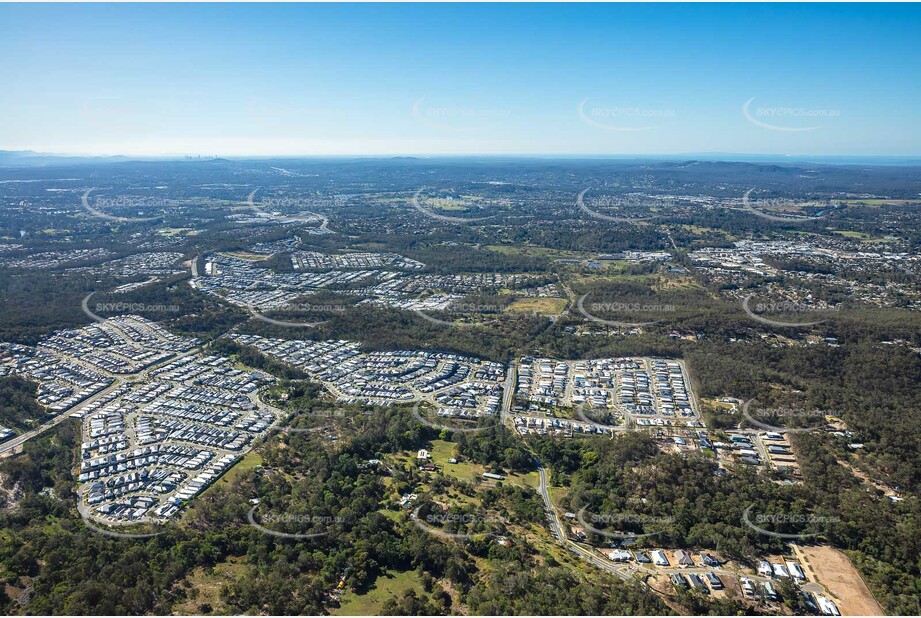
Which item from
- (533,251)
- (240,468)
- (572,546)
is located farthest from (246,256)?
(572,546)

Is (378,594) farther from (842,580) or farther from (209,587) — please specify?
(842,580)

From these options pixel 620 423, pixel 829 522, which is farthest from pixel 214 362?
pixel 829 522

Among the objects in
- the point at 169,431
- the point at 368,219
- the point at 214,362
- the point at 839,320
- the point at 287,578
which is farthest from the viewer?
the point at 368,219

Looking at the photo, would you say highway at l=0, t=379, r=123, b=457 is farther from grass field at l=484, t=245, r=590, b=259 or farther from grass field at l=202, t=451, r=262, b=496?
grass field at l=484, t=245, r=590, b=259

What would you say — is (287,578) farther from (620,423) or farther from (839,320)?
(839,320)

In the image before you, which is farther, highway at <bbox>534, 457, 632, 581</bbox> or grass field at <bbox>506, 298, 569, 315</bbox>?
grass field at <bbox>506, 298, 569, 315</bbox>

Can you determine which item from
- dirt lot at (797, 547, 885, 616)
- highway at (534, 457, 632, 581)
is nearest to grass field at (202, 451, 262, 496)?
highway at (534, 457, 632, 581)
